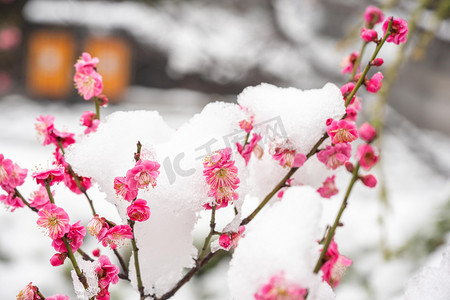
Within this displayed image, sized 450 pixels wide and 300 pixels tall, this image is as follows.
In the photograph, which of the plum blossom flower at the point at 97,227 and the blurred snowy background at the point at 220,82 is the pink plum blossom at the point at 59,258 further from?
the blurred snowy background at the point at 220,82

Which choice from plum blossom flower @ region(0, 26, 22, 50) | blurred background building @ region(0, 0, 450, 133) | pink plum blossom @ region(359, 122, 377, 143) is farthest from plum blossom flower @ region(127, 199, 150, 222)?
plum blossom flower @ region(0, 26, 22, 50)

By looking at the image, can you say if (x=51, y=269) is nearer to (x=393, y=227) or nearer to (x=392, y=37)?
(x=393, y=227)

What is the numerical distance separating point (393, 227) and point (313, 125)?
1.14 meters

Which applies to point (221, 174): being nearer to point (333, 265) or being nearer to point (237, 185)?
point (237, 185)

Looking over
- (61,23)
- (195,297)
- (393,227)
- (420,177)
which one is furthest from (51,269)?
(61,23)

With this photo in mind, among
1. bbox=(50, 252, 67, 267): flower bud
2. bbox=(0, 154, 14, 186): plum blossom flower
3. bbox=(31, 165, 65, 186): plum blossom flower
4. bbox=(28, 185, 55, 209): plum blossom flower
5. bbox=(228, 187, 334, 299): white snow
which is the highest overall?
bbox=(0, 154, 14, 186): plum blossom flower

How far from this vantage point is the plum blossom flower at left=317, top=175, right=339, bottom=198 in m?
0.49

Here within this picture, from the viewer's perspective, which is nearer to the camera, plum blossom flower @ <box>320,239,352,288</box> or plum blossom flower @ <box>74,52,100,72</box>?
plum blossom flower @ <box>320,239,352,288</box>

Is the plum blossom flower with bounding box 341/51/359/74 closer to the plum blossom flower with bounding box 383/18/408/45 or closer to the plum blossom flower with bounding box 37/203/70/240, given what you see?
the plum blossom flower with bounding box 383/18/408/45

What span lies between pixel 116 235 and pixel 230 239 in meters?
0.12

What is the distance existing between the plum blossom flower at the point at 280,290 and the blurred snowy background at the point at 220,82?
0.63 m

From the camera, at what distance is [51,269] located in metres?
1.36

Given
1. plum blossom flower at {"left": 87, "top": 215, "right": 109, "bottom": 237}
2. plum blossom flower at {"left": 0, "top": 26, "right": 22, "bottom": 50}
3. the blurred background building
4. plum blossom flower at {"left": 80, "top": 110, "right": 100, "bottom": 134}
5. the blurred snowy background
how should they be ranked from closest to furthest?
A: plum blossom flower at {"left": 87, "top": 215, "right": 109, "bottom": 237} < plum blossom flower at {"left": 80, "top": 110, "right": 100, "bottom": 134} < the blurred snowy background < the blurred background building < plum blossom flower at {"left": 0, "top": 26, "right": 22, "bottom": 50}

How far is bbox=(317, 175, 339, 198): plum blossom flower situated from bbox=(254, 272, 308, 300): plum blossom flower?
0.20 m
